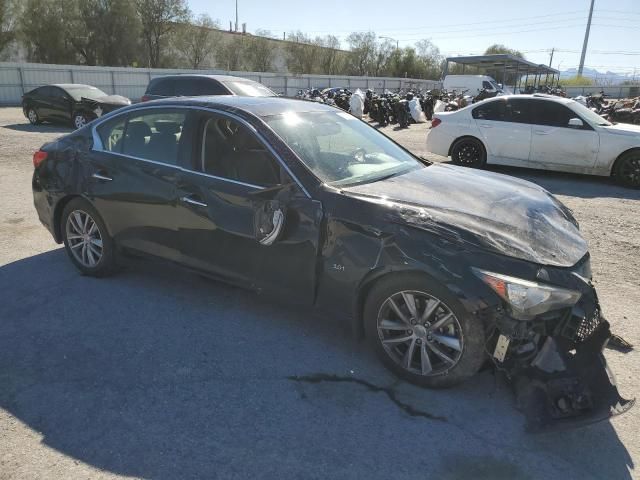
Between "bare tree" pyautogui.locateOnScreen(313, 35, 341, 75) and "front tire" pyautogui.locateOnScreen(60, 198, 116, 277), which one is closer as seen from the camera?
"front tire" pyautogui.locateOnScreen(60, 198, 116, 277)

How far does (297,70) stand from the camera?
6669 centimetres

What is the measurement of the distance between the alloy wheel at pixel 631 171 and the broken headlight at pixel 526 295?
7.71 meters

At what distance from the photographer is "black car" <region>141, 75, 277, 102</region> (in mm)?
11925

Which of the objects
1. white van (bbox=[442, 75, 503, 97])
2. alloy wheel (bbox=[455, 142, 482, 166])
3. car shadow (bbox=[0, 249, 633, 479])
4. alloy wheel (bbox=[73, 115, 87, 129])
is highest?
white van (bbox=[442, 75, 503, 97])

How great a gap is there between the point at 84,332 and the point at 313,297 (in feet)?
5.80

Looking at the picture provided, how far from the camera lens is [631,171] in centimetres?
905

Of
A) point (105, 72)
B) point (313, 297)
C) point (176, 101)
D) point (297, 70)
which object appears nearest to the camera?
point (313, 297)

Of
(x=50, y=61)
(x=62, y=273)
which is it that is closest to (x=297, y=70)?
(x=50, y=61)

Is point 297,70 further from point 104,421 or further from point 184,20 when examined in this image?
point 104,421

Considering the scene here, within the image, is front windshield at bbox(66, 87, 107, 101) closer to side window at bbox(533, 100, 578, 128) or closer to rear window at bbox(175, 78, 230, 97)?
rear window at bbox(175, 78, 230, 97)

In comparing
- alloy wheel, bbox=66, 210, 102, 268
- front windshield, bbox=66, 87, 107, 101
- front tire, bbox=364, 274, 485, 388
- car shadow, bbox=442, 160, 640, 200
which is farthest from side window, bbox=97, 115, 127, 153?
front windshield, bbox=66, 87, 107, 101

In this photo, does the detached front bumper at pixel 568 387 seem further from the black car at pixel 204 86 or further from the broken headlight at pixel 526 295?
the black car at pixel 204 86

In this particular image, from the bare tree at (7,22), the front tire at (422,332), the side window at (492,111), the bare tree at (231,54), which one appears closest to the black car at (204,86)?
the side window at (492,111)

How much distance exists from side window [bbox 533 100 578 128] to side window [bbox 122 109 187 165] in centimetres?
795
